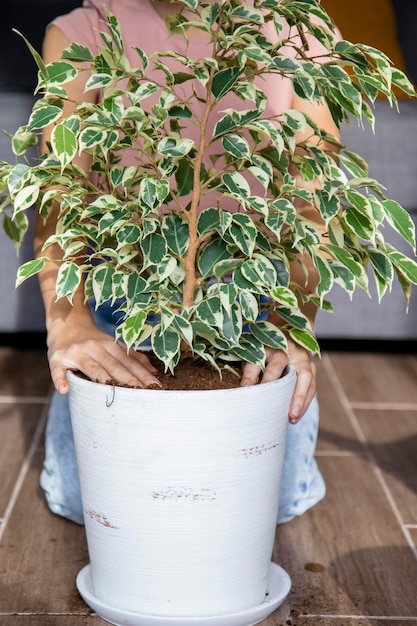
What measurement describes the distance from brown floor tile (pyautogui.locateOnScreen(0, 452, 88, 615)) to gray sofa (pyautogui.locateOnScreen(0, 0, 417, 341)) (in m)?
0.82

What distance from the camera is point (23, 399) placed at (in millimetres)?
2035

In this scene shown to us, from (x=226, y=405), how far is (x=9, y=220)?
1.28ft

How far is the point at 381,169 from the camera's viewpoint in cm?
223

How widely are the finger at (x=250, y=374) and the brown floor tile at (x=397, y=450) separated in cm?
55

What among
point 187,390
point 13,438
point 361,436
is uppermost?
point 187,390

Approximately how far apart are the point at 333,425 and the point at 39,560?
82 centimetres

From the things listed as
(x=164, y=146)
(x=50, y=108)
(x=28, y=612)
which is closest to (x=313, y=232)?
(x=164, y=146)

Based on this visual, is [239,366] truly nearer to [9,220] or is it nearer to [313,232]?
[313,232]

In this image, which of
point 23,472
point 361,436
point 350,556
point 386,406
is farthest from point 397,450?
point 23,472

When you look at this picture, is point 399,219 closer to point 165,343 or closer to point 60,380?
point 165,343

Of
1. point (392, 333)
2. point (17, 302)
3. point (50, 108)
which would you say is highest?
point (50, 108)

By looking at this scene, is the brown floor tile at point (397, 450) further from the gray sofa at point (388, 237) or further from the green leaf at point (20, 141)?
the green leaf at point (20, 141)

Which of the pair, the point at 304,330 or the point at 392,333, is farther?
the point at 392,333

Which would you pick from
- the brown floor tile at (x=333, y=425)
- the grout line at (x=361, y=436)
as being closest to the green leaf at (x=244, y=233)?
the grout line at (x=361, y=436)
